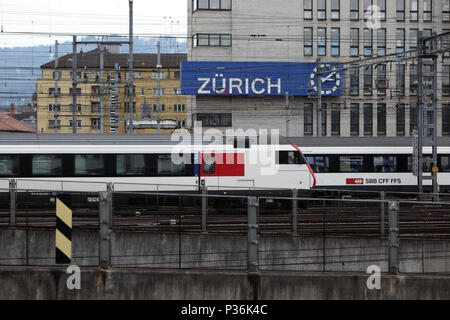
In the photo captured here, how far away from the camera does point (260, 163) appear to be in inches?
1037

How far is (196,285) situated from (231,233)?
275 cm

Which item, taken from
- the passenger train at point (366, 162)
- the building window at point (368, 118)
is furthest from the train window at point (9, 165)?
the building window at point (368, 118)

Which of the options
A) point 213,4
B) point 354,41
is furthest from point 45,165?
point 354,41

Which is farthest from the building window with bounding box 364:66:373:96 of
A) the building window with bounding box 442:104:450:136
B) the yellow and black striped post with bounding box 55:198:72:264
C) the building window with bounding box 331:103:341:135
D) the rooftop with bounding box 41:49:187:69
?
the rooftop with bounding box 41:49:187:69

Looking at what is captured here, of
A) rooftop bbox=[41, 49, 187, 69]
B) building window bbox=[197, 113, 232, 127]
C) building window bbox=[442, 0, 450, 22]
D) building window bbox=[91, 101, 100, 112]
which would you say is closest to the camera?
building window bbox=[197, 113, 232, 127]

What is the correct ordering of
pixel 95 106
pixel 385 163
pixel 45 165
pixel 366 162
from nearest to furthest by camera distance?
pixel 45 165
pixel 366 162
pixel 385 163
pixel 95 106

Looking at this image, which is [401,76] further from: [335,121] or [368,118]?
[335,121]

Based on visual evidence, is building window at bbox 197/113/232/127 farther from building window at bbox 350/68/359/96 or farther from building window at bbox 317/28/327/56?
building window at bbox 350/68/359/96

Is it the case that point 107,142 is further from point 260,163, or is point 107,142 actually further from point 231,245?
point 231,245

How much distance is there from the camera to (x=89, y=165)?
25766 mm

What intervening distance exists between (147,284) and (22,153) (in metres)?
17.2

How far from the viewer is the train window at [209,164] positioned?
2614cm

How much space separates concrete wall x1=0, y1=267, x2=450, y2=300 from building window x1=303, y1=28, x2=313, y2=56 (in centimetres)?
4421

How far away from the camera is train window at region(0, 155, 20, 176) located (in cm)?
2511
